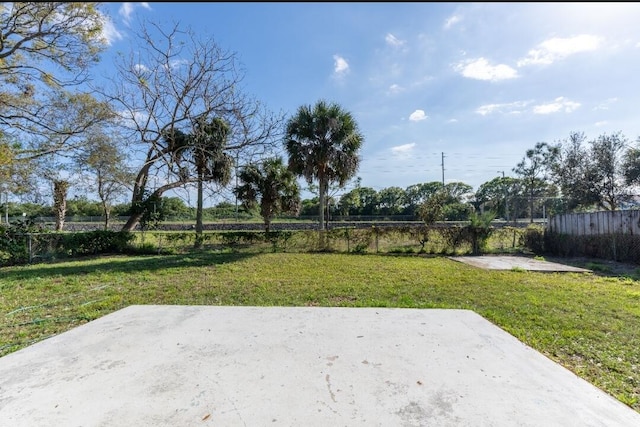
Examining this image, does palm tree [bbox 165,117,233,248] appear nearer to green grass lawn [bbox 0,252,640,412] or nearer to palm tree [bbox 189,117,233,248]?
palm tree [bbox 189,117,233,248]

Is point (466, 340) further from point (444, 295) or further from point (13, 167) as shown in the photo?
point (13, 167)

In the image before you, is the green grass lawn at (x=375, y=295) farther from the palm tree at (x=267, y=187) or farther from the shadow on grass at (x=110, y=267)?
the palm tree at (x=267, y=187)

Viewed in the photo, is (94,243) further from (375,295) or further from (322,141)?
(375,295)

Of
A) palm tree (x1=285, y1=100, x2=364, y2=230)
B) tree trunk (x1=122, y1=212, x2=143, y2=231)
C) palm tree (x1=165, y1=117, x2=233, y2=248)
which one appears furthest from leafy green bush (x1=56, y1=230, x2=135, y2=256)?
palm tree (x1=285, y1=100, x2=364, y2=230)

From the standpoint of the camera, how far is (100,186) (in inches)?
663

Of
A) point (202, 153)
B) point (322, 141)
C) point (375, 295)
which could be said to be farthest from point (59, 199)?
point (375, 295)

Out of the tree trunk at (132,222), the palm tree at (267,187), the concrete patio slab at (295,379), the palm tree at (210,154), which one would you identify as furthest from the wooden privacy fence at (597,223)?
the tree trunk at (132,222)

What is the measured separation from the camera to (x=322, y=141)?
1130 cm

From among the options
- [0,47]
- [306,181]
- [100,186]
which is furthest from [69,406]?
[100,186]

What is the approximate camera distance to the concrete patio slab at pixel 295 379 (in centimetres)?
167

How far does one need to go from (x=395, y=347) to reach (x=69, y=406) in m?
2.24

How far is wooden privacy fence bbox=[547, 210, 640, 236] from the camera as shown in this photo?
8.05 metres

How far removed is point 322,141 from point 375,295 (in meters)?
7.52

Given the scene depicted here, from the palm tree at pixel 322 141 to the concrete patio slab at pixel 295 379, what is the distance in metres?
8.72
